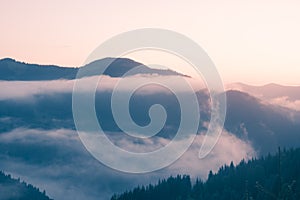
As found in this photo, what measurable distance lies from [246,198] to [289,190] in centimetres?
167

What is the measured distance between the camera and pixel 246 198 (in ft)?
69.6

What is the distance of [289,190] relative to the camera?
20359mm
